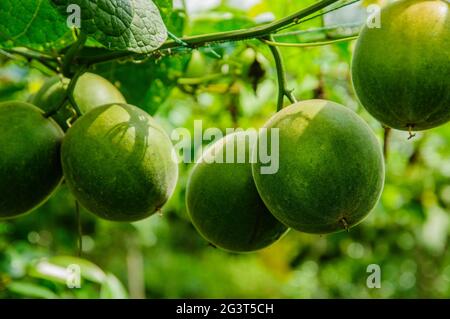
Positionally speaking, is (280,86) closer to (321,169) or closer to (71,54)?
(321,169)

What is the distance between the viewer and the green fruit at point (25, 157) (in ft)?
4.49

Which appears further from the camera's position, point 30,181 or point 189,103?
point 189,103

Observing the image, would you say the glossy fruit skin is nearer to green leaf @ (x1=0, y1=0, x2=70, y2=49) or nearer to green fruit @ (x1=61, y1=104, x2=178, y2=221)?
green fruit @ (x1=61, y1=104, x2=178, y2=221)

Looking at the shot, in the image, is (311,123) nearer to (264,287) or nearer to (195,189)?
(195,189)

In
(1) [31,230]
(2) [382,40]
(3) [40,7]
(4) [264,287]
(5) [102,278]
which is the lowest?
(4) [264,287]

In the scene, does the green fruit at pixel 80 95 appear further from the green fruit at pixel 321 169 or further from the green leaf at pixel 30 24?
the green fruit at pixel 321 169

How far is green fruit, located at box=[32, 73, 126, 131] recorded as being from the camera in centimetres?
154

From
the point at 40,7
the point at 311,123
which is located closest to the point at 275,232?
the point at 311,123

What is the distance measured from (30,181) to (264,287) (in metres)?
7.25

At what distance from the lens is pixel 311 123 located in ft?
4.01

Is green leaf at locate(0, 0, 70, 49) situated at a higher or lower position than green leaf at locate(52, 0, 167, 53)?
higher

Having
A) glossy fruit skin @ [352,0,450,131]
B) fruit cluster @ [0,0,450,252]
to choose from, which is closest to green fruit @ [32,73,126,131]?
fruit cluster @ [0,0,450,252]

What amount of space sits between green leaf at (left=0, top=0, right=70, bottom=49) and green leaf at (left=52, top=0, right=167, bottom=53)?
0.37 metres

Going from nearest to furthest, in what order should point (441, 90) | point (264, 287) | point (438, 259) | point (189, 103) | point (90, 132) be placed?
point (441, 90) → point (90, 132) → point (189, 103) → point (438, 259) → point (264, 287)
